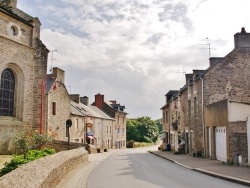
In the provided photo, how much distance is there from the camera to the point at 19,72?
23.1 metres

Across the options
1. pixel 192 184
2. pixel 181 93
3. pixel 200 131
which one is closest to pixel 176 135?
pixel 181 93

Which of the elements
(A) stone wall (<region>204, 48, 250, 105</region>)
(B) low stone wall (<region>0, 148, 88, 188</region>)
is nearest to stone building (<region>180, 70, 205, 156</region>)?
(A) stone wall (<region>204, 48, 250, 105</region>)

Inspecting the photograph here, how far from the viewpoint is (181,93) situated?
34250mm

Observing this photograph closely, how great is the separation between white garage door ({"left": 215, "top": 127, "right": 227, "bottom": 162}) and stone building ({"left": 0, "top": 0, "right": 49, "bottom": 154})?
12614 millimetres

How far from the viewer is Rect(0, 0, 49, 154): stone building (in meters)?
21.6

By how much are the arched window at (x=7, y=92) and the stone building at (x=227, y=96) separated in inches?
550

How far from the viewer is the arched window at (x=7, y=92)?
22.1 metres

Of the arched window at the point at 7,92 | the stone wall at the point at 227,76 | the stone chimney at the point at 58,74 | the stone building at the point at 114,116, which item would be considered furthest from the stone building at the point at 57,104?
the stone building at the point at 114,116

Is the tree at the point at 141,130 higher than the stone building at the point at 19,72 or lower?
lower

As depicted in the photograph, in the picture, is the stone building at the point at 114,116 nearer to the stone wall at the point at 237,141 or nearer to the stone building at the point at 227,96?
the stone building at the point at 227,96

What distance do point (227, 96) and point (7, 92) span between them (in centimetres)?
1651

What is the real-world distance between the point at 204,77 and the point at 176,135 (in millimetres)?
13118

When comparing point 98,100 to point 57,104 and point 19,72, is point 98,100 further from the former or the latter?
point 19,72

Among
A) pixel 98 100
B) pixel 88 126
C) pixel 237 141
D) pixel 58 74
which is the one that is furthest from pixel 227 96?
pixel 98 100
